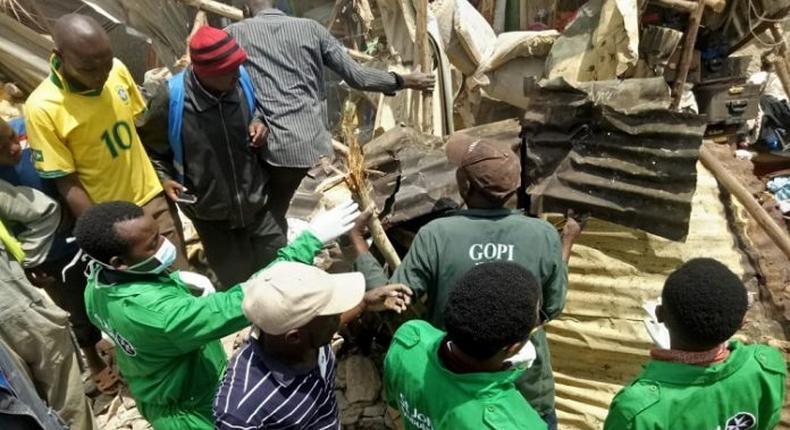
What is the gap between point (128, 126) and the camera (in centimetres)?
311

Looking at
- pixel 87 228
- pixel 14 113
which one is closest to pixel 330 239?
pixel 87 228

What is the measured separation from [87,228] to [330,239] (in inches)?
36.1

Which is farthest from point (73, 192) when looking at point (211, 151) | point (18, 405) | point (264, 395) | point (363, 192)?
point (264, 395)

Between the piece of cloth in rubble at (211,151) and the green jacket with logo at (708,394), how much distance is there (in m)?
2.41

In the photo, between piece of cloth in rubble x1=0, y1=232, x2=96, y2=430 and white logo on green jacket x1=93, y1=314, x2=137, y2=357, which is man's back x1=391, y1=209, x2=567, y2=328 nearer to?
white logo on green jacket x1=93, y1=314, x2=137, y2=357

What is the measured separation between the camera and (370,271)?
2389mm

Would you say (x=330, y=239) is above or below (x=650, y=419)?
above

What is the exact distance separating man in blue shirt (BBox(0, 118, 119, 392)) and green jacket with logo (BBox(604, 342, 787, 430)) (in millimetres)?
2674

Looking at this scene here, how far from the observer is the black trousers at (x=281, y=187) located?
3.60 m

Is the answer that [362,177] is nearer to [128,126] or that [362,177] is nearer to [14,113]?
[128,126]

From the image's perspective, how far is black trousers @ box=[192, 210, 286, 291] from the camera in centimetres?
366

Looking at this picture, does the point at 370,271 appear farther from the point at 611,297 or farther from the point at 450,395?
the point at 611,297

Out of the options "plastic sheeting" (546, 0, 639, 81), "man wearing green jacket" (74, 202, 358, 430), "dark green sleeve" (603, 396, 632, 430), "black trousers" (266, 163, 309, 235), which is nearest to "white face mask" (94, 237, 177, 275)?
"man wearing green jacket" (74, 202, 358, 430)

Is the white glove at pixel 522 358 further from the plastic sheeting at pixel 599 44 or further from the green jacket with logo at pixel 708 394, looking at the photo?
the plastic sheeting at pixel 599 44
